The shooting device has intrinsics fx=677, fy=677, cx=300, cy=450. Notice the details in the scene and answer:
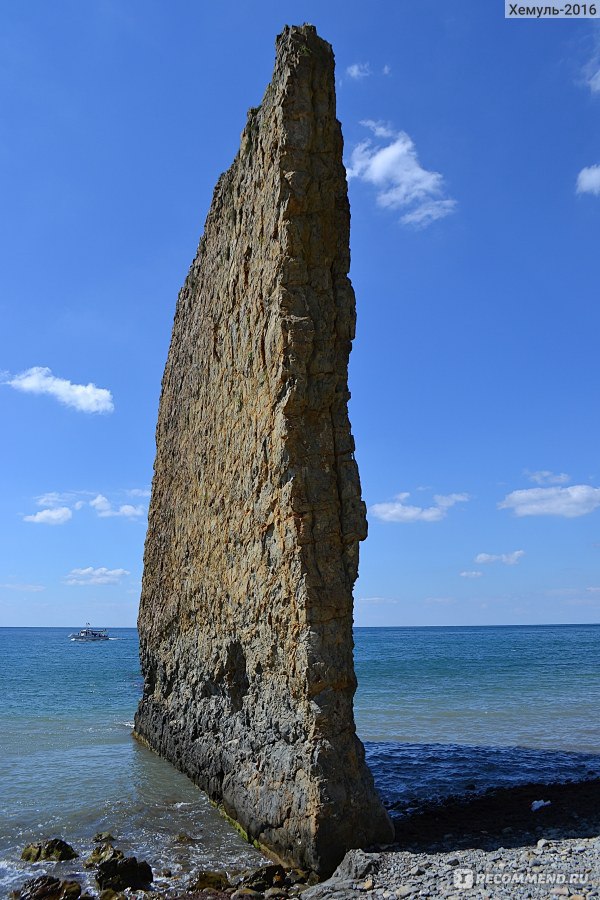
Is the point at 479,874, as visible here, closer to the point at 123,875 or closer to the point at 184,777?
the point at 123,875

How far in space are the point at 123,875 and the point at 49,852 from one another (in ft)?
4.97

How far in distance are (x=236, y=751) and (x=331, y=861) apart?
263cm

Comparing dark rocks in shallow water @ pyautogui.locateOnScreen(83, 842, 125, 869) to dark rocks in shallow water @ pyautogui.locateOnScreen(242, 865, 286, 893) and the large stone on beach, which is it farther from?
dark rocks in shallow water @ pyautogui.locateOnScreen(242, 865, 286, 893)

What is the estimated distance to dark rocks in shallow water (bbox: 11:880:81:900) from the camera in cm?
727

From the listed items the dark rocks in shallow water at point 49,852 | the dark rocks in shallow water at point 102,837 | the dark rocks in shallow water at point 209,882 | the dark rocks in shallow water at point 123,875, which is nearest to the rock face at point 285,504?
the dark rocks in shallow water at point 209,882

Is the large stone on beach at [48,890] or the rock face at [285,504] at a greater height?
the rock face at [285,504]

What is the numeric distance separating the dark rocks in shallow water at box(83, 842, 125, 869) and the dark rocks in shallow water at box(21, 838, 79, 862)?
0.95 feet

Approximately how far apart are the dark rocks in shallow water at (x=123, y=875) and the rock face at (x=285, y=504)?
1.43 meters

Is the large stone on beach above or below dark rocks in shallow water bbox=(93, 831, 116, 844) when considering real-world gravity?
above

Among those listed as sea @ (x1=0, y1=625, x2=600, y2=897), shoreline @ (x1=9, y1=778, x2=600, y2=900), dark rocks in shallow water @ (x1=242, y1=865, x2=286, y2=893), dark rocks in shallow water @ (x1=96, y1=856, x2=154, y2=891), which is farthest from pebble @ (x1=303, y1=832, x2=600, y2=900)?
dark rocks in shallow water @ (x1=96, y1=856, x2=154, y2=891)

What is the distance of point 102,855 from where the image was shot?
327 inches

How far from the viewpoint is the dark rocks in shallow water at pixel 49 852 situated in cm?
859

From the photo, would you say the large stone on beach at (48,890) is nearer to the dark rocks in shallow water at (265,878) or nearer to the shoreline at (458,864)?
the shoreline at (458,864)

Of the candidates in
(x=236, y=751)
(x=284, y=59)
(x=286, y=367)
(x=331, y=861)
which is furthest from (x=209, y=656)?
(x=284, y=59)
